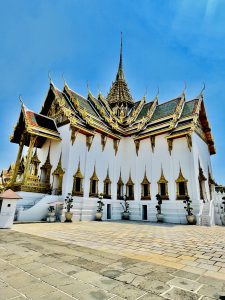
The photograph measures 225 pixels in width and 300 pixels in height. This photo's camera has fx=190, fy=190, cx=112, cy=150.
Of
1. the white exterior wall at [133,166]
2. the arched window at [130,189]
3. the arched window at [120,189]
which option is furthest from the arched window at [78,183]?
the arched window at [130,189]

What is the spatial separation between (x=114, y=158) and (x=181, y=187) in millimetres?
6155

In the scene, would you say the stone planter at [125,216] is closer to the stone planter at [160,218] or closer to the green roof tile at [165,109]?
the stone planter at [160,218]


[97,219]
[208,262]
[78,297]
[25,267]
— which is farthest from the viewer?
[97,219]

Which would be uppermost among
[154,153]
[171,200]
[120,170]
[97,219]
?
[154,153]

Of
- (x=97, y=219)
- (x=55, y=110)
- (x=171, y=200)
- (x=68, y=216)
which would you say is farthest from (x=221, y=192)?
(x=55, y=110)

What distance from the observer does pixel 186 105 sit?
17.5m

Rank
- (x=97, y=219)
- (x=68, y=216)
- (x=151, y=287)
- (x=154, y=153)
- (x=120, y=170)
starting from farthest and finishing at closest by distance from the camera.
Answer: (x=120, y=170) < (x=154, y=153) < (x=97, y=219) < (x=68, y=216) < (x=151, y=287)

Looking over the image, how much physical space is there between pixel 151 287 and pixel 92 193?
41.4ft

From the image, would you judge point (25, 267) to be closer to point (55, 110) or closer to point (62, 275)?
point (62, 275)

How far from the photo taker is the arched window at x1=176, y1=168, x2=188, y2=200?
13.5 metres

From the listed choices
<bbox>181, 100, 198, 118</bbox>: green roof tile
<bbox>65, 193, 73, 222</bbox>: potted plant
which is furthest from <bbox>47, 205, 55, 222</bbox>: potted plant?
<bbox>181, 100, 198, 118</bbox>: green roof tile

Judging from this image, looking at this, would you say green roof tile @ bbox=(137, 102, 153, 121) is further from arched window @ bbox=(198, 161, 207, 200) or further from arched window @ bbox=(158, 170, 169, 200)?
arched window @ bbox=(198, 161, 207, 200)

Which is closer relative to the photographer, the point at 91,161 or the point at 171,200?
the point at 171,200

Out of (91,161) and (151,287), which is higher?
(91,161)
